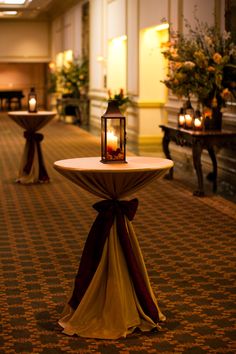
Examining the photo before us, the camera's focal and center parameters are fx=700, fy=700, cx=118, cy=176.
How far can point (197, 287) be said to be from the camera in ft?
15.0

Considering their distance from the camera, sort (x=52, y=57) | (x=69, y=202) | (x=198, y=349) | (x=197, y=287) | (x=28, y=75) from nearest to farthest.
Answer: (x=198, y=349) → (x=197, y=287) → (x=69, y=202) → (x=52, y=57) → (x=28, y=75)

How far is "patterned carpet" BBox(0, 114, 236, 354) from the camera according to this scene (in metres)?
3.63

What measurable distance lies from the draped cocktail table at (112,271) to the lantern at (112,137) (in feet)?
0.40

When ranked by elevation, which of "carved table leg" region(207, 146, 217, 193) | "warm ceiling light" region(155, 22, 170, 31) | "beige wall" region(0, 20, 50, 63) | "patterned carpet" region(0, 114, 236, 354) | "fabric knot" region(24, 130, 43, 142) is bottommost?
"patterned carpet" region(0, 114, 236, 354)

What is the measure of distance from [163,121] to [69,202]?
666 centimetres

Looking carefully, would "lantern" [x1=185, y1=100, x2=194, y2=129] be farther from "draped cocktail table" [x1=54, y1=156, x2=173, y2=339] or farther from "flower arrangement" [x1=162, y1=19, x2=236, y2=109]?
"draped cocktail table" [x1=54, y1=156, x2=173, y2=339]

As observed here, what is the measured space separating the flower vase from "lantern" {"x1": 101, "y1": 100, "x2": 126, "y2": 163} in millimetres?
4531

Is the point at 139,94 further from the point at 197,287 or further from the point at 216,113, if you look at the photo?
the point at 197,287

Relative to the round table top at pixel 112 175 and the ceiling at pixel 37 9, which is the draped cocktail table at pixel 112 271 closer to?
the round table top at pixel 112 175

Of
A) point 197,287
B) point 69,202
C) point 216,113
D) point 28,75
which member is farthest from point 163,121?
point 28,75

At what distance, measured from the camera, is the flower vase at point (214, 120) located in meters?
8.37

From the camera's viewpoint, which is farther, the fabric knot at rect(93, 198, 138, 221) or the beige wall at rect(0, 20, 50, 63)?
the beige wall at rect(0, 20, 50, 63)

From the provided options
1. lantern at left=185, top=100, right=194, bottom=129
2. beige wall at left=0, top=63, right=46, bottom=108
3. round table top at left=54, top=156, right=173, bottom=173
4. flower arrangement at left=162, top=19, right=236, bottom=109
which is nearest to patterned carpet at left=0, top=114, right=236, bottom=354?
lantern at left=185, top=100, right=194, bottom=129

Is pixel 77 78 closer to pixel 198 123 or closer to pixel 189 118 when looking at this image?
pixel 189 118
